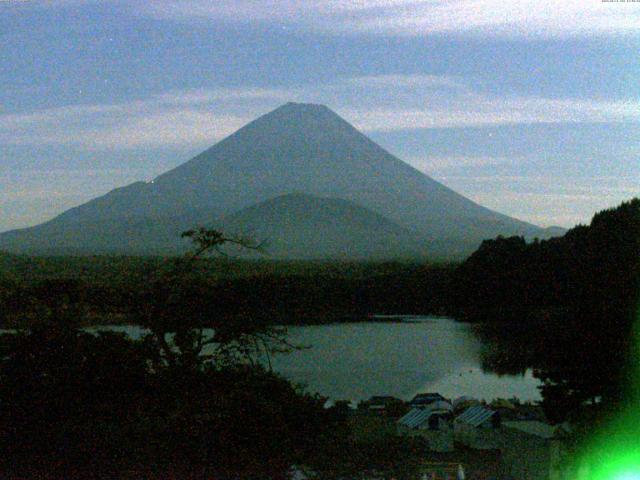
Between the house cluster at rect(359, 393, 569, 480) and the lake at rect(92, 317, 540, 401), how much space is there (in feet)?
5.83

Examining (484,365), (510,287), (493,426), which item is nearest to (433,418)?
(493,426)

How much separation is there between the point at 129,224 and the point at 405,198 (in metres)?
26.3

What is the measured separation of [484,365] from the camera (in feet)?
60.8

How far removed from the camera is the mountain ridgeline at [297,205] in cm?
7294

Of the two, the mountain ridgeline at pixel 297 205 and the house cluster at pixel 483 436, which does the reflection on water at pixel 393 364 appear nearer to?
the house cluster at pixel 483 436

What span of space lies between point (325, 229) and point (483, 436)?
2849 inches

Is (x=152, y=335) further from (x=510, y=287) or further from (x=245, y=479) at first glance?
(x=510, y=287)

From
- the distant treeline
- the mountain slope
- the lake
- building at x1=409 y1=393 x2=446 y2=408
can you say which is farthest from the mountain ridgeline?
building at x1=409 y1=393 x2=446 y2=408

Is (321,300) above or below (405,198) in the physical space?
below

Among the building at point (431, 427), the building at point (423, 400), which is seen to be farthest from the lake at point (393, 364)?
the building at point (431, 427)

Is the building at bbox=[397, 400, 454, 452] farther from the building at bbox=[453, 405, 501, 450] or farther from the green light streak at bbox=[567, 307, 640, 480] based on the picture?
the green light streak at bbox=[567, 307, 640, 480]

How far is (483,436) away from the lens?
8.58 m

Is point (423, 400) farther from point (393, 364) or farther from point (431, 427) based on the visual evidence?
point (393, 364)

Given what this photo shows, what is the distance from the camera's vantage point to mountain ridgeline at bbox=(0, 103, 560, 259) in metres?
72.9
